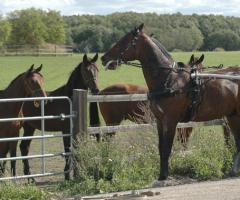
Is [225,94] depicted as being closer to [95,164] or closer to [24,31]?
[95,164]

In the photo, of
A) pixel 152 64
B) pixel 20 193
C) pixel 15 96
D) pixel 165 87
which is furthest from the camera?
pixel 15 96

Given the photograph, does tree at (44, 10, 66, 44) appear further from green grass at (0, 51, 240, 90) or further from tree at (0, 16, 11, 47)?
green grass at (0, 51, 240, 90)

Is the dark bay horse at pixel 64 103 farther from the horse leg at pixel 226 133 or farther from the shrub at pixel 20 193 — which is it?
the shrub at pixel 20 193

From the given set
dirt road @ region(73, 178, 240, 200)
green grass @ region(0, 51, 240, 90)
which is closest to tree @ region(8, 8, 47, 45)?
green grass @ region(0, 51, 240, 90)

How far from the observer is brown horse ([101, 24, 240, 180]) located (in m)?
8.46

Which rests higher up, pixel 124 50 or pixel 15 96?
pixel 124 50

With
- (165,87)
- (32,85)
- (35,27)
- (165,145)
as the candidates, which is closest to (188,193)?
(165,145)

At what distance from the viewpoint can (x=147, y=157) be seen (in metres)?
9.02

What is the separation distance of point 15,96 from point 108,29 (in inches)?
3359

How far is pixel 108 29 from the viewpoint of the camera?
310ft

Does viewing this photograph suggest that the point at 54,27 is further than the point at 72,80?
Yes

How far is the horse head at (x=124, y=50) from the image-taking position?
28.0 feet

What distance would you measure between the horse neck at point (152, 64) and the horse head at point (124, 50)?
10 centimetres

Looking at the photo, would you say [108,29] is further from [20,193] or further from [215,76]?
[20,193]
